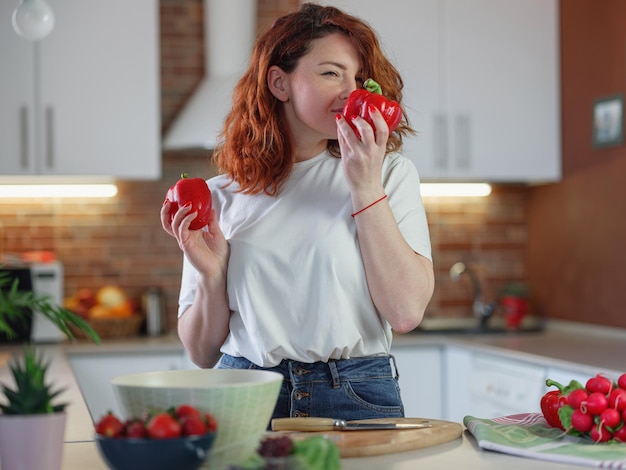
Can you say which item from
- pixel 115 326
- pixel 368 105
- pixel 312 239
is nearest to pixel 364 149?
pixel 368 105

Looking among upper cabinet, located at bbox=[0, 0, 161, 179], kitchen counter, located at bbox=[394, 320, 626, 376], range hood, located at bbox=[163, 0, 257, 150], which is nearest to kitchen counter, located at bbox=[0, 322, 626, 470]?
kitchen counter, located at bbox=[394, 320, 626, 376]

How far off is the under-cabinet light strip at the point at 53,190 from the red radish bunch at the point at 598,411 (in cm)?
301

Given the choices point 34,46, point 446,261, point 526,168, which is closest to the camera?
point 34,46

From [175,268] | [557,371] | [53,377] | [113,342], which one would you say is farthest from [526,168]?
[53,377]

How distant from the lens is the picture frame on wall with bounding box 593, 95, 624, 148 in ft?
12.2

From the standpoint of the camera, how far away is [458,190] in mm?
4465

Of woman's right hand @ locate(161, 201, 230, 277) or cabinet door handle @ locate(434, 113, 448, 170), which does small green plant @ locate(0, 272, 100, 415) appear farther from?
cabinet door handle @ locate(434, 113, 448, 170)

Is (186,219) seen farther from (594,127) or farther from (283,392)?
(594,127)

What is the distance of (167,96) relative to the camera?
4.27 m

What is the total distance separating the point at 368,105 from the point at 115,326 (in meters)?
2.50

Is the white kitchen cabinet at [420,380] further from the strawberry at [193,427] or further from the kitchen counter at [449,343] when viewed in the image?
the strawberry at [193,427]

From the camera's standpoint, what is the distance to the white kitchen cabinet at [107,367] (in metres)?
3.64

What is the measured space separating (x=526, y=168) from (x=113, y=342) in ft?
6.15

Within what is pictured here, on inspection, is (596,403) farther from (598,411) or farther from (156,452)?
(156,452)
